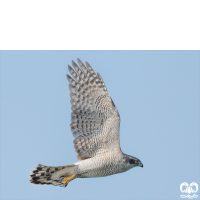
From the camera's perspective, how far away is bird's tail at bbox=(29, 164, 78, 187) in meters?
8.23

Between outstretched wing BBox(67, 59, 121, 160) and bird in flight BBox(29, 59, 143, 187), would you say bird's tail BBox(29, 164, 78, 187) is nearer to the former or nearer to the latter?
bird in flight BBox(29, 59, 143, 187)

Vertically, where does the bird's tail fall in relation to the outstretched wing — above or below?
below

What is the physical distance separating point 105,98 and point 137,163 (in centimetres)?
165

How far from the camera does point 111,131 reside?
8.13 m

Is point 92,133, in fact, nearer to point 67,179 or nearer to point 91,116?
point 91,116

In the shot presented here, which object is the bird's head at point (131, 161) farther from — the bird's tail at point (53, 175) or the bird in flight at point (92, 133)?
the bird's tail at point (53, 175)

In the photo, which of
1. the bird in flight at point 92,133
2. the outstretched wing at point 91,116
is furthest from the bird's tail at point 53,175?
the outstretched wing at point 91,116

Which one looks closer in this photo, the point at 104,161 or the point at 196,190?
the point at 104,161

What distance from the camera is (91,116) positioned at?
27.1 ft

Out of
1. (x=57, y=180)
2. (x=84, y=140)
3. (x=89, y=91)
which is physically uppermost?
(x=89, y=91)

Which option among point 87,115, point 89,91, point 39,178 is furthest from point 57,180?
point 89,91

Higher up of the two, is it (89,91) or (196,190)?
(89,91)

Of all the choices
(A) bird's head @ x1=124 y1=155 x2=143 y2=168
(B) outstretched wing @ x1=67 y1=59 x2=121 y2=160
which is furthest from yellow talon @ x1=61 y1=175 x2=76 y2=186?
(A) bird's head @ x1=124 y1=155 x2=143 y2=168

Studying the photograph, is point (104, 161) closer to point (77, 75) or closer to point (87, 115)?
point (87, 115)
